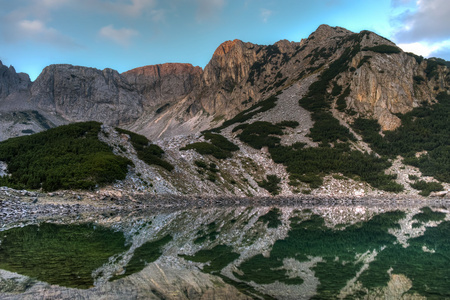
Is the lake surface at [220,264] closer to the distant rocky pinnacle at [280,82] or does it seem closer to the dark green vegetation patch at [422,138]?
the dark green vegetation patch at [422,138]

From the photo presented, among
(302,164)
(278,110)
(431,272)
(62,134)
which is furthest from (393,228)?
(278,110)

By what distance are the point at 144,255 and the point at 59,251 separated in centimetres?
383

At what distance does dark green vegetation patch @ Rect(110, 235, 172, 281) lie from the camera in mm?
10562

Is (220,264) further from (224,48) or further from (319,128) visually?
(224,48)

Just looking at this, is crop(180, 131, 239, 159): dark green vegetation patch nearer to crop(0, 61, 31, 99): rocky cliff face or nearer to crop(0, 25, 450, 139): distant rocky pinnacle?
crop(0, 25, 450, 139): distant rocky pinnacle

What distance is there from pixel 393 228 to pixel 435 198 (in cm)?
3697

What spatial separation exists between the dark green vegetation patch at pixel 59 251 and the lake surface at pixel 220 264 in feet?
0.12

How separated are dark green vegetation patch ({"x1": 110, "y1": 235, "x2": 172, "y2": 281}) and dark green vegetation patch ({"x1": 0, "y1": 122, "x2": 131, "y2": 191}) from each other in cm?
2401

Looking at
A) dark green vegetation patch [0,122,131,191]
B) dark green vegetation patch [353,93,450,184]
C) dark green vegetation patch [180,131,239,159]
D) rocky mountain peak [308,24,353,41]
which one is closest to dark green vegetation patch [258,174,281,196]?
dark green vegetation patch [180,131,239,159]

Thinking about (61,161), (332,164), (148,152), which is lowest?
(61,161)

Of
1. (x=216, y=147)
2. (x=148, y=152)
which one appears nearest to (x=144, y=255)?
(x=148, y=152)

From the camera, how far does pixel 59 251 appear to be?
12.9 m

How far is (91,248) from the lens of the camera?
14.0 meters

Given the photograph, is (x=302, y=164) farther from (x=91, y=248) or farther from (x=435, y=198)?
(x=91, y=248)
